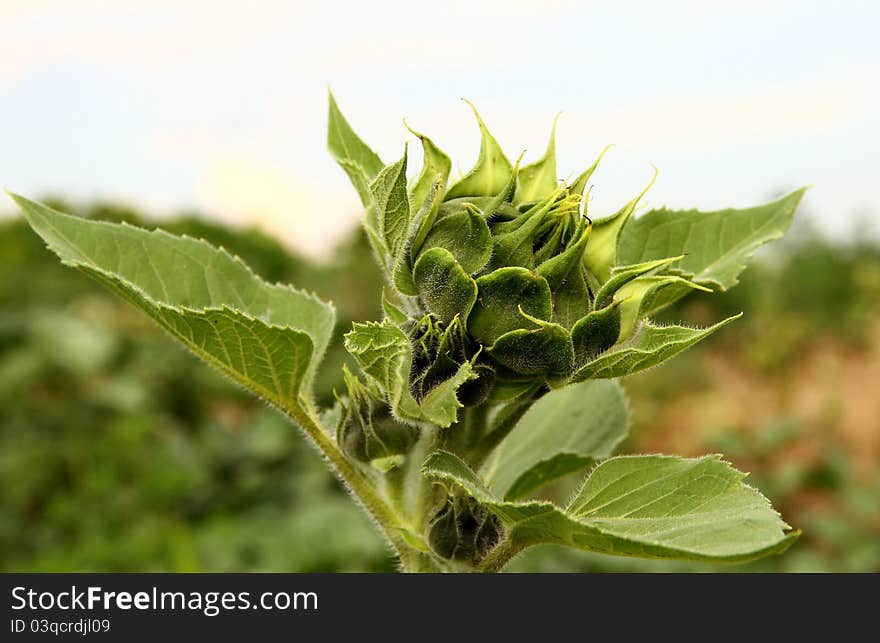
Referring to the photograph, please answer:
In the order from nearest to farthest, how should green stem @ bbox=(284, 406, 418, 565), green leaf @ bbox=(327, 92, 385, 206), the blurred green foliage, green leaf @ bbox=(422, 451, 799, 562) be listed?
green leaf @ bbox=(422, 451, 799, 562), green stem @ bbox=(284, 406, 418, 565), green leaf @ bbox=(327, 92, 385, 206), the blurred green foliage

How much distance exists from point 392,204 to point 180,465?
5.76 metres

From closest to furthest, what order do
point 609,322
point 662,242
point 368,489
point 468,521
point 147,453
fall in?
point 609,322
point 468,521
point 368,489
point 662,242
point 147,453

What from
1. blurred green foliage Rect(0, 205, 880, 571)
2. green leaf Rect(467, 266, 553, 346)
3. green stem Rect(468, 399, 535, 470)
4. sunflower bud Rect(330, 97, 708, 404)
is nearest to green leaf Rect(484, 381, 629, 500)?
green stem Rect(468, 399, 535, 470)

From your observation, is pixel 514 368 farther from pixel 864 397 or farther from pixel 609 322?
pixel 864 397

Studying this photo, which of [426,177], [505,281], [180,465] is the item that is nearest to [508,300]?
[505,281]

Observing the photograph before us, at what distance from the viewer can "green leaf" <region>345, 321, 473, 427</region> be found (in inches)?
52.4

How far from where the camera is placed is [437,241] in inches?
56.9

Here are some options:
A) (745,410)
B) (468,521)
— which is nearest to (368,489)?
(468,521)

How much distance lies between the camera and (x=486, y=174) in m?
1.54

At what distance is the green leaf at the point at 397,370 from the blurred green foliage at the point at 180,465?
3911 mm

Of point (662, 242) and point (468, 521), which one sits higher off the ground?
point (662, 242)

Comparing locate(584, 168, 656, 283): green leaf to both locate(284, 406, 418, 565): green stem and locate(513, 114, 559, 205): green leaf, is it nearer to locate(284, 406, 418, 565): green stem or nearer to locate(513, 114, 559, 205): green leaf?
locate(513, 114, 559, 205): green leaf

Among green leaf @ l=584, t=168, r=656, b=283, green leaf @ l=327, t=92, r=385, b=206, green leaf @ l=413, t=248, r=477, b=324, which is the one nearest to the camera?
green leaf @ l=413, t=248, r=477, b=324

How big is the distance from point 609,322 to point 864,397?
10587 mm
